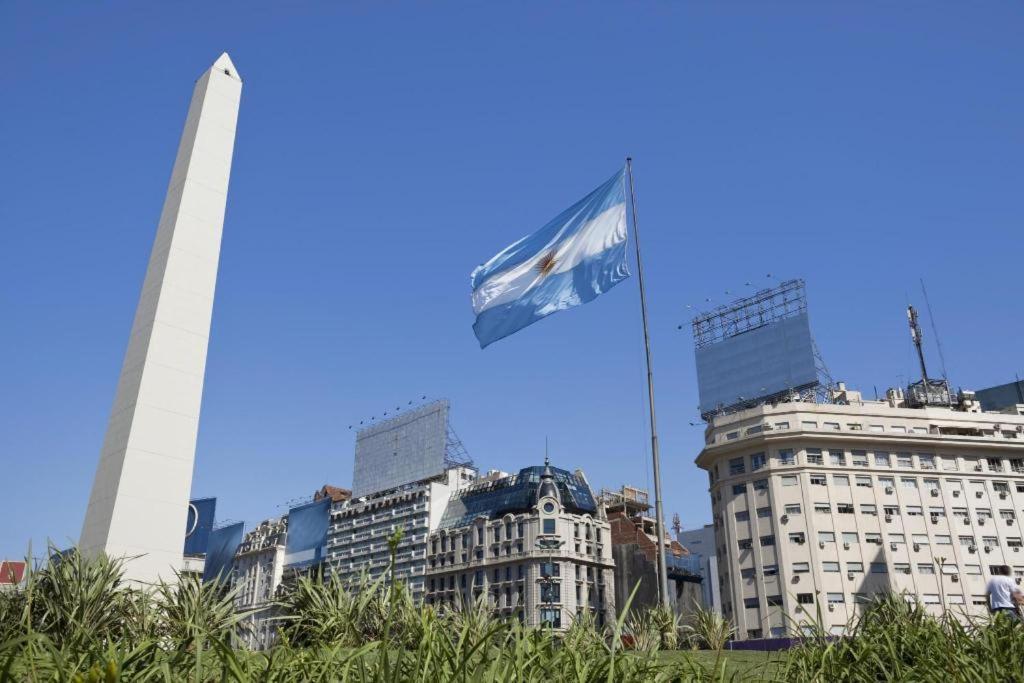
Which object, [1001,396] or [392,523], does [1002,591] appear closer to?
[1001,396]

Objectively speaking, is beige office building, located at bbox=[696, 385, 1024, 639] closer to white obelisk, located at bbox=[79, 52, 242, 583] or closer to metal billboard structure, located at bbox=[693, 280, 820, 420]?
metal billboard structure, located at bbox=[693, 280, 820, 420]

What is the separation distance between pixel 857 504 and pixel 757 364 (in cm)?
1365

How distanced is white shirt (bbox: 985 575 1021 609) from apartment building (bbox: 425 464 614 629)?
62465 millimetres

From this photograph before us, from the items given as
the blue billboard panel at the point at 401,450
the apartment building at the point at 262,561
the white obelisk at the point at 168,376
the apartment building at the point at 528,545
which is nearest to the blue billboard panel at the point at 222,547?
the apartment building at the point at 262,561

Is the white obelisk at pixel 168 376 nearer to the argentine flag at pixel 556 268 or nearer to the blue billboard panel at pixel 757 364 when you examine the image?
the argentine flag at pixel 556 268

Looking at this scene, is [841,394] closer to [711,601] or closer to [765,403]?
[765,403]

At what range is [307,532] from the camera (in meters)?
98.6

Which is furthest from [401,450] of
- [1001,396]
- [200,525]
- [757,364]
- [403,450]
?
[1001,396]

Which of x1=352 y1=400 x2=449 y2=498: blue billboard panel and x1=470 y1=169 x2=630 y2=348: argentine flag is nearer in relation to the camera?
x1=470 y1=169 x2=630 y2=348: argentine flag

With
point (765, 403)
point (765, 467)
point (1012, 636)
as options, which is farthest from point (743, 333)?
point (1012, 636)

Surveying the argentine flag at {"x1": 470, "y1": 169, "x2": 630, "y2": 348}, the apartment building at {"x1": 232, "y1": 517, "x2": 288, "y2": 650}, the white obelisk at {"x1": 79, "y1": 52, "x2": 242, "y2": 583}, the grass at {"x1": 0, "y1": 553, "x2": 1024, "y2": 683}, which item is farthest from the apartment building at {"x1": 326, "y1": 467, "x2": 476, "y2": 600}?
the grass at {"x1": 0, "y1": 553, "x2": 1024, "y2": 683}

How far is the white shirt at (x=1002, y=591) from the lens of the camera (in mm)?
10562

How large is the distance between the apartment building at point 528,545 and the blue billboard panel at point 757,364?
790 inches

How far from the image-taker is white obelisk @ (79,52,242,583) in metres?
17.9
